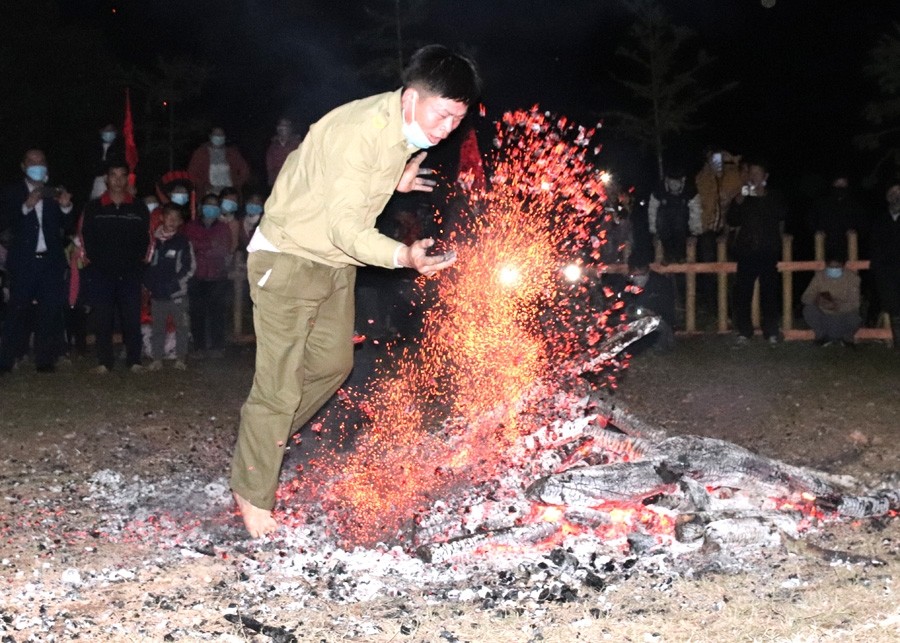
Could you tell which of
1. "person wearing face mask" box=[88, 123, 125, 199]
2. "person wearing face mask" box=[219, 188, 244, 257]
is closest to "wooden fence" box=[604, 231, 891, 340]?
"person wearing face mask" box=[219, 188, 244, 257]

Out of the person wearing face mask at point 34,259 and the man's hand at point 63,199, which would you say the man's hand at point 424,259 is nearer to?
the person wearing face mask at point 34,259

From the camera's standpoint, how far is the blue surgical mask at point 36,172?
10969 mm

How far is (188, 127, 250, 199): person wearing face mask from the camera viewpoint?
14194mm

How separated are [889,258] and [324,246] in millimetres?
9287

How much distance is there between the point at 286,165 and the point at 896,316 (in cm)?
948

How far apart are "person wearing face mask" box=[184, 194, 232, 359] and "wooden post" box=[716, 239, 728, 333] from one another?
606cm

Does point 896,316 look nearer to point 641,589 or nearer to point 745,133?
point 641,589

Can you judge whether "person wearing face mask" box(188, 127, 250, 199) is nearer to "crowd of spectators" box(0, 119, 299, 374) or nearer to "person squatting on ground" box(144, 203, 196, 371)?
"crowd of spectators" box(0, 119, 299, 374)

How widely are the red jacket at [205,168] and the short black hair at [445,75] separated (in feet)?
31.2

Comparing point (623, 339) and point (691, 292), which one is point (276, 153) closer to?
point (691, 292)

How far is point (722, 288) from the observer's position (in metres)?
13.6

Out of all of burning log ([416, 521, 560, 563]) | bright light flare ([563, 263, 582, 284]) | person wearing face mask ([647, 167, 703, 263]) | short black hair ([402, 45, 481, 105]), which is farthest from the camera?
person wearing face mask ([647, 167, 703, 263])

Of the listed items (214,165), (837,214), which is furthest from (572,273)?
(214,165)

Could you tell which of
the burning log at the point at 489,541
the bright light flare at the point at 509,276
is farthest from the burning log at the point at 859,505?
the bright light flare at the point at 509,276
